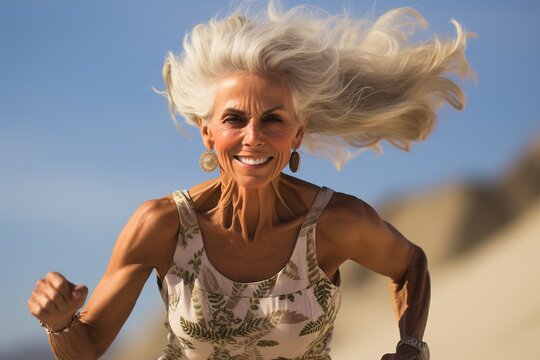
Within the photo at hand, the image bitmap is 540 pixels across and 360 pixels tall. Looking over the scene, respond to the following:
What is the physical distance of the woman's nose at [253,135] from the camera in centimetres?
360

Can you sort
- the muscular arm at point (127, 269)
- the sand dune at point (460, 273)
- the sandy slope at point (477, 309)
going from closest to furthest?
the muscular arm at point (127, 269) < the sandy slope at point (477, 309) < the sand dune at point (460, 273)

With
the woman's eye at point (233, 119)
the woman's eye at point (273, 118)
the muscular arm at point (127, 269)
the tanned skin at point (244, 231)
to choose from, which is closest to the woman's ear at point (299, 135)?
the tanned skin at point (244, 231)

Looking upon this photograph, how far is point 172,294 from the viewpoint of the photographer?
3.88 metres

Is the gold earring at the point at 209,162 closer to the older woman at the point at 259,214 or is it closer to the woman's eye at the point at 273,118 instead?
the older woman at the point at 259,214

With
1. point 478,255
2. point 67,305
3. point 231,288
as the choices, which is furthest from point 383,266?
point 478,255

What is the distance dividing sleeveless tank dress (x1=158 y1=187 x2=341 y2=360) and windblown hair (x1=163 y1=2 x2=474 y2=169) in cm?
46

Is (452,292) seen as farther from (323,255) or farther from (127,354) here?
(323,255)

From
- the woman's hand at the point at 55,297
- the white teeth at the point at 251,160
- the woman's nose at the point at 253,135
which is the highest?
the woman's nose at the point at 253,135

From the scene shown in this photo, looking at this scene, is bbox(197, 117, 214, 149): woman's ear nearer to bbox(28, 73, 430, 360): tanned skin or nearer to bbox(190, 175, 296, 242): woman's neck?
bbox(28, 73, 430, 360): tanned skin

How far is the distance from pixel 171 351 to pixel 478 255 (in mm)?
19828

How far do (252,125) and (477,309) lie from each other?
12633 mm

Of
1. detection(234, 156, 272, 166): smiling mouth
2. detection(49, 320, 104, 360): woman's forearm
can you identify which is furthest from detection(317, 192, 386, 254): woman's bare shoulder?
detection(49, 320, 104, 360): woman's forearm

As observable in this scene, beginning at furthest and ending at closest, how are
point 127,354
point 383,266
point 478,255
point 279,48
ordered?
point 127,354 < point 478,255 < point 383,266 < point 279,48

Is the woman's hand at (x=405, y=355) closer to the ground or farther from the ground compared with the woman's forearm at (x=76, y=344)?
closer to the ground
